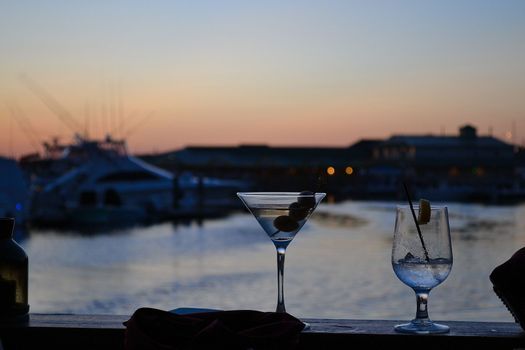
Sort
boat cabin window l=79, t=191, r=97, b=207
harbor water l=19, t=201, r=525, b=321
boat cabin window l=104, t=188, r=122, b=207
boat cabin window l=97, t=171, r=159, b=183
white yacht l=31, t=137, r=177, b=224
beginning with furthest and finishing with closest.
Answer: boat cabin window l=97, t=171, r=159, b=183, boat cabin window l=104, t=188, r=122, b=207, boat cabin window l=79, t=191, r=97, b=207, white yacht l=31, t=137, r=177, b=224, harbor water l=19, t=201, r=525, b=321

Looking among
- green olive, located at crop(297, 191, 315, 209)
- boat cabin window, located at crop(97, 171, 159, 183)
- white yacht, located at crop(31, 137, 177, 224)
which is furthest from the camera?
boat cabin window, located at crop(97, 171, 159, 183)

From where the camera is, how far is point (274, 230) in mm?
2502

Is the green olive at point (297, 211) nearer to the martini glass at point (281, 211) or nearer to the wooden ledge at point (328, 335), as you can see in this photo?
the martini glass at point (281, 211)

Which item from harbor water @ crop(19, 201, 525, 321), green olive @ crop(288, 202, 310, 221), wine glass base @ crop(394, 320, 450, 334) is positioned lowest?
harbor water @ crop(19, 201, 525, 321)

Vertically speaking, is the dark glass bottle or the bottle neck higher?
the bottle neck

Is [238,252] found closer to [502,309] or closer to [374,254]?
[374,254]

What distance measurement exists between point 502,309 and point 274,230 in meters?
15.3

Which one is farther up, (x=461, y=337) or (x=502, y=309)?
(x=461, y=337)

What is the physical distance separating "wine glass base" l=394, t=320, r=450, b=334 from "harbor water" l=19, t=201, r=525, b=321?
44.5 ft

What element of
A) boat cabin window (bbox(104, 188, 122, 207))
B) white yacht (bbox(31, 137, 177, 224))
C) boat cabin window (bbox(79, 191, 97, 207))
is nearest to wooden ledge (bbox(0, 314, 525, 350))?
white yacht (bbox(31, 137, 177, 224))

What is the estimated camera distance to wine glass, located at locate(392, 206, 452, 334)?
231cm

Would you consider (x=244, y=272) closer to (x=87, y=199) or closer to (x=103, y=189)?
(x=87, y=199)

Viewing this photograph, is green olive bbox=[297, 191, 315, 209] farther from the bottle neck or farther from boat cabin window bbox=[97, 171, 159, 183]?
boat cabin window bbox=[97, 171, 159, 183]

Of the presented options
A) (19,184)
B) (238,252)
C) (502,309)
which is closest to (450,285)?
(502,309)
